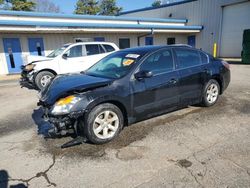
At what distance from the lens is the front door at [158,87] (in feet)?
12.9

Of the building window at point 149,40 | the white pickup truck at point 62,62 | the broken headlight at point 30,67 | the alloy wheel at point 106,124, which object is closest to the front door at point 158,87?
the alloy wheel at point 106,124

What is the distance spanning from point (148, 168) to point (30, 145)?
2199 mm

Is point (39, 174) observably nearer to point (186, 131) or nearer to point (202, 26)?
point (186, 131)

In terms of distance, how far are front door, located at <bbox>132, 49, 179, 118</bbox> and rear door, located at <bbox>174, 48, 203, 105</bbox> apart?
19 cm

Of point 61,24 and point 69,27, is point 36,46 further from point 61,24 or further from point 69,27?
point 69,27

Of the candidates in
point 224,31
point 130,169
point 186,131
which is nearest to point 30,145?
point 130,169

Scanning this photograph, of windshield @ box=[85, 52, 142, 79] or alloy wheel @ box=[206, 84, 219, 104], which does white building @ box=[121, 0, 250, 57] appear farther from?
windshield @ box=[85, 52, 142, 79]

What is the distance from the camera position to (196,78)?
4762 millimetres

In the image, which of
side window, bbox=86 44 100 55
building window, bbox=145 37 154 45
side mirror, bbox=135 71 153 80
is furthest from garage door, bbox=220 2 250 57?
side mirror, bbox=135 71 153 80

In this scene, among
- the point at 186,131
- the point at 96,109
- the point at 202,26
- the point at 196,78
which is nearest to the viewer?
the point at 96,109

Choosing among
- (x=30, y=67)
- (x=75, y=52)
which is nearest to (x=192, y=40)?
(x=75, y=52)

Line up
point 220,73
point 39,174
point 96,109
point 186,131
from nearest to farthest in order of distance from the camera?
point 39,174 < point 96,109 < point 186,131 < point 220,73

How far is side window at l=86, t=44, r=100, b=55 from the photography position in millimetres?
9328

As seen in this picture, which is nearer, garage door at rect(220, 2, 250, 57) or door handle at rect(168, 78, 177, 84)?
door handle at rect(168, 78, 177, 84)
